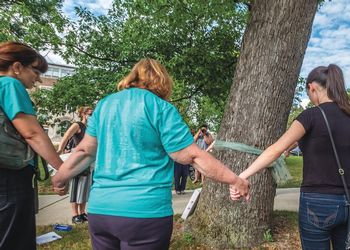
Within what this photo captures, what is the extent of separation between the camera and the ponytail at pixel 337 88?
2.53 meters

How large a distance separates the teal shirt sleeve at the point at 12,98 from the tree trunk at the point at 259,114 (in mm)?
2784

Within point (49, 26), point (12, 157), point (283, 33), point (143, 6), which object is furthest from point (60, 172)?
point (49, 26)

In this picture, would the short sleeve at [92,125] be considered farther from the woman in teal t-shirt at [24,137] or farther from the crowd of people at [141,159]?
the woman in teal t-shirt at [24,137]

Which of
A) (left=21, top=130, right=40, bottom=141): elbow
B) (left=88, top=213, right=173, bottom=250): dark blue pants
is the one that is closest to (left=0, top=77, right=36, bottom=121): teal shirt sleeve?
(left=21, top=130, right=40, bottom=141): elbow

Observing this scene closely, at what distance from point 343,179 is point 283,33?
2545 mm

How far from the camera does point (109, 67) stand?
1030 centimetres

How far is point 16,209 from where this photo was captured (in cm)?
233

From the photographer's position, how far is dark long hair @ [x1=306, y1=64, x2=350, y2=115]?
2.54 meters

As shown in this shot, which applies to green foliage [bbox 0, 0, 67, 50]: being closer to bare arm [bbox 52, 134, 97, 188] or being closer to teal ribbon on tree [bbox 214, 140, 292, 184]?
teal ribbon on tree [bbox 214, 140, 292, 184]

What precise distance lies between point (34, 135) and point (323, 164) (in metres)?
1.95

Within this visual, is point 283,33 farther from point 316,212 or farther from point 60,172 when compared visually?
point 60,172

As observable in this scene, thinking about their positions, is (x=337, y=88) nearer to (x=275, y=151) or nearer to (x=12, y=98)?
(x=275, y=151)

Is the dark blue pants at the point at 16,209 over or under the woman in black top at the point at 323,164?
under

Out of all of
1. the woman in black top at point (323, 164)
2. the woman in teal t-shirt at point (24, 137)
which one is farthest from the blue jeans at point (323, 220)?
the woman in teal t-shirt at point (24, 137)
